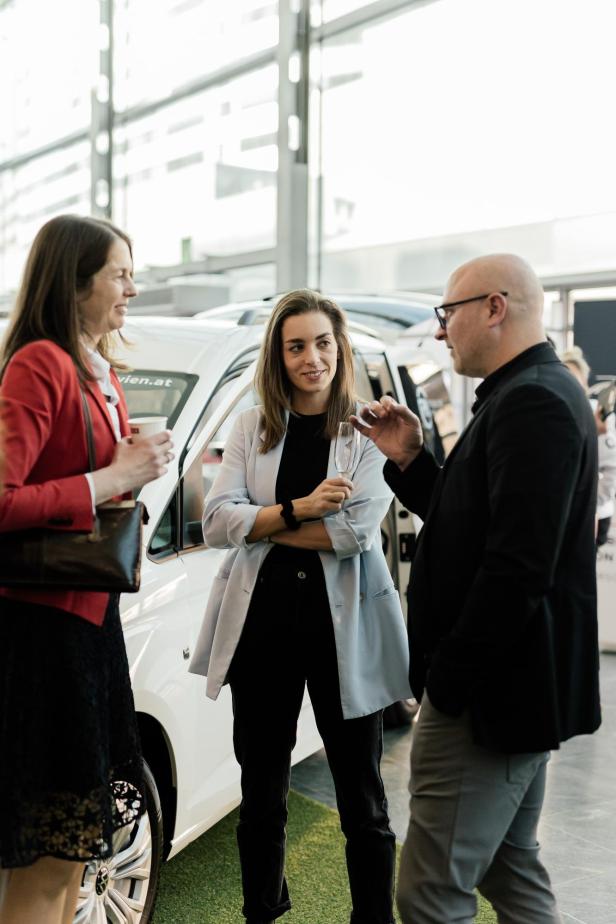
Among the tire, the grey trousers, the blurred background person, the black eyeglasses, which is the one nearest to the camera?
the grey trousers

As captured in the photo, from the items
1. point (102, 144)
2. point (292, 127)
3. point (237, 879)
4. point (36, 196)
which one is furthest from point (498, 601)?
point (36, 196)

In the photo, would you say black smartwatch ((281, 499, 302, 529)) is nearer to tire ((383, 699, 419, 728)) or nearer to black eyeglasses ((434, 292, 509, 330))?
black eyeglasses ((434, 292, 509, 330))

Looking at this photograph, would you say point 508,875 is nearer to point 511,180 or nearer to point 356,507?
point 356,507

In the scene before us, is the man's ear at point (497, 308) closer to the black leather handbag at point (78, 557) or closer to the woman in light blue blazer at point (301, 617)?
the woman in light blue blazer at point (301, 617)

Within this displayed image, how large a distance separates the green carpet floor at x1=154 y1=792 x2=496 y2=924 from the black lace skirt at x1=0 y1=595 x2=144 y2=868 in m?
1.21

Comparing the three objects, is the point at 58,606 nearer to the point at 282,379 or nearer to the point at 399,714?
the point at 282,379

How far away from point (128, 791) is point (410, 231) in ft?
21.8

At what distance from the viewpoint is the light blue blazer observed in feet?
8.00

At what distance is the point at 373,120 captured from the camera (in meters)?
8.39

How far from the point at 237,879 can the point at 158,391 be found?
5.00ft

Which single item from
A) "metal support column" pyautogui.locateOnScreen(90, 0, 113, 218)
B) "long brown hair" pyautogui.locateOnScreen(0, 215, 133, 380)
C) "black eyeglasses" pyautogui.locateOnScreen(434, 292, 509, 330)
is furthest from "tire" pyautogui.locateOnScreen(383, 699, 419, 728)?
"metal support column" pyautogui.locateOnScreen(90, 0, 113, 218)

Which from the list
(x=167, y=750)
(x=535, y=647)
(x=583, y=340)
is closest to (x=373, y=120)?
(x=583, y=340)

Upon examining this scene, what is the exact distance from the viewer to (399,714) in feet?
15.4

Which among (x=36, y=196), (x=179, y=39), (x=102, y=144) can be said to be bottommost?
(x=36, y=196)
